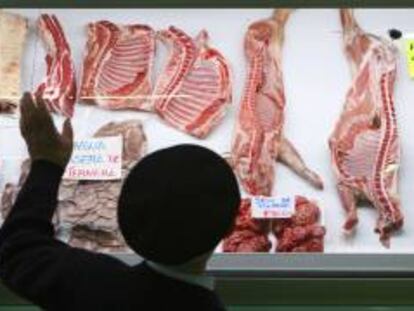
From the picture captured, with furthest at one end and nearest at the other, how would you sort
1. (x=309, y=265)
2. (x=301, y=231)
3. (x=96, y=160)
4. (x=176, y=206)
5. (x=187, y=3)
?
1. (x=187, y=3)
2. (x=96, y=160)
3. (x=301, y=231)
4. (x=309, y=265)
5. (x=176, y=206)

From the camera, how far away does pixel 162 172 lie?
1.06m

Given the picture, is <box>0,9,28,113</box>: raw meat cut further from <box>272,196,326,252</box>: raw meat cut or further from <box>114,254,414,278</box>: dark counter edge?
<box>272,196,326,252</box>: raw meat cut

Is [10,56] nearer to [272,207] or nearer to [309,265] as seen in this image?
[272,207]

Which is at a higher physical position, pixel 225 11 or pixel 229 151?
pixel 225 11

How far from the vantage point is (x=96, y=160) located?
6.17 feet

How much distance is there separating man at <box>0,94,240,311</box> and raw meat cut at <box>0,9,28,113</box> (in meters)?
0.89

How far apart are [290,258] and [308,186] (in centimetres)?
25

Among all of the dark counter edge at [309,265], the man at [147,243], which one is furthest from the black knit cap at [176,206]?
the dark counter edge at [309,265]

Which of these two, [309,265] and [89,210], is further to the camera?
[89,210]

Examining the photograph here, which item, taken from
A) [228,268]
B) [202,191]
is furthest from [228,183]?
[228,268]

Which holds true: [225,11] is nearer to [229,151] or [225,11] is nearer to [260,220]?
[229,151]

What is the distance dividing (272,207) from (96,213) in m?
0.39

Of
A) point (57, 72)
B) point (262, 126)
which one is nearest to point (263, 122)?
point (262, 126)

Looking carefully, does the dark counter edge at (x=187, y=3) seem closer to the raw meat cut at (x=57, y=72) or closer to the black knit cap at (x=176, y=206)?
the raw meat cut at (x=57, y=72)
